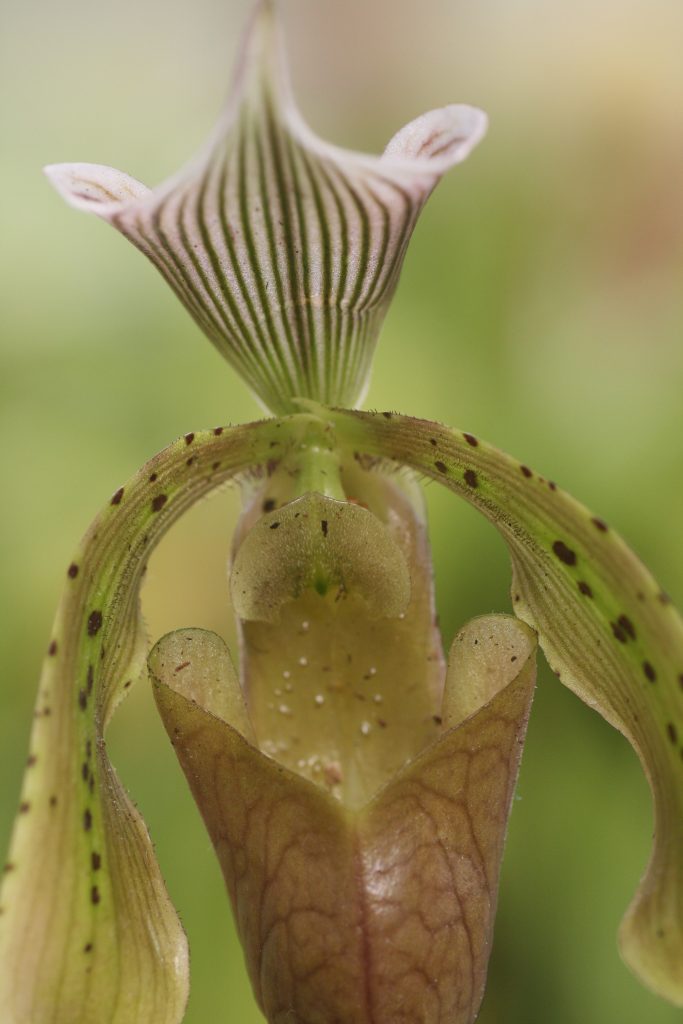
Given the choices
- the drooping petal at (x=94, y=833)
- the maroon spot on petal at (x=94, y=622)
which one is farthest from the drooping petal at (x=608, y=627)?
the maroon spot on petal at (x=94, y=622)

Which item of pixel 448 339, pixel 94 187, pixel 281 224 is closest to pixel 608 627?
pixel 281 224

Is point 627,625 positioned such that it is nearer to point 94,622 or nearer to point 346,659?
point 346,659

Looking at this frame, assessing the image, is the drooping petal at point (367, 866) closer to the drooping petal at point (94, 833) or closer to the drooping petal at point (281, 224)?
the drooping petal at point (94, 833)

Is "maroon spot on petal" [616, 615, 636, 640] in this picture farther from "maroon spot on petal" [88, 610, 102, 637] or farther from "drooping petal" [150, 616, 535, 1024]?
"maroon spot on petal" [88, 610, 102, 637]

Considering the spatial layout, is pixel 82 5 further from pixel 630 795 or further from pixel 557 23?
pixel 630 795

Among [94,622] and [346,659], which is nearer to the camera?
[94,622]

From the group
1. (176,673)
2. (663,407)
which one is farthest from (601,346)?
(176,673)
